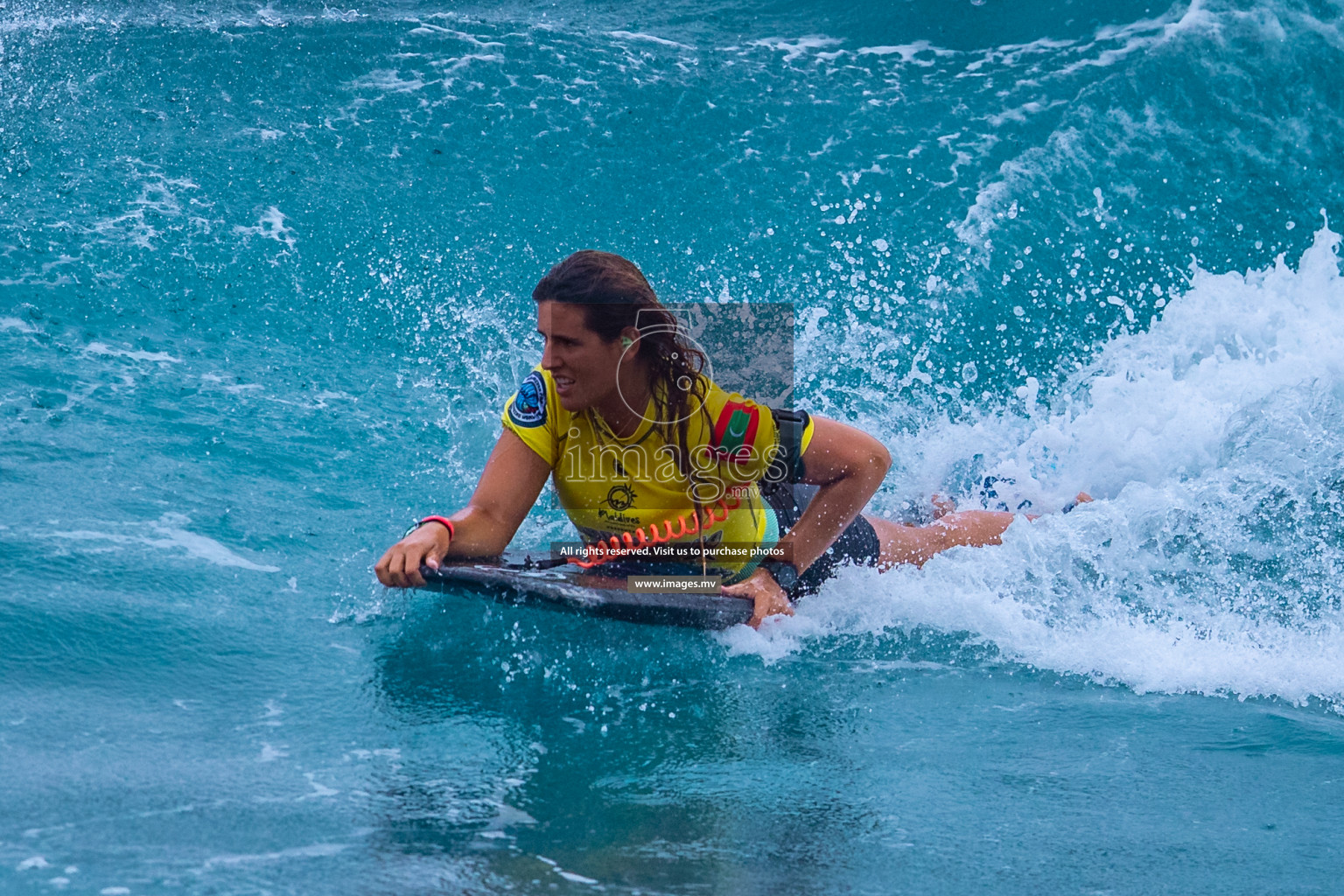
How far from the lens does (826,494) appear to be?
163 inches

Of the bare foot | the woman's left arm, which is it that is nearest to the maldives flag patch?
the woman's left arm

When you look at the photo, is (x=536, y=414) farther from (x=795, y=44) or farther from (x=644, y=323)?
(x=795, y=44)

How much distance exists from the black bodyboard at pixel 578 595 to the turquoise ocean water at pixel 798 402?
169 millimetres

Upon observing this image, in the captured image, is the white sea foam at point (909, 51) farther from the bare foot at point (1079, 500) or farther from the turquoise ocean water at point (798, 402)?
the bare foot at point (1079, 500)

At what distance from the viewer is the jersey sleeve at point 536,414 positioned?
3748 mm

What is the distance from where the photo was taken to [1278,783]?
3.45 metres

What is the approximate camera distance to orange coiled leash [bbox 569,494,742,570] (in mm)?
3994

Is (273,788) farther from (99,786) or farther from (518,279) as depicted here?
(518,279)

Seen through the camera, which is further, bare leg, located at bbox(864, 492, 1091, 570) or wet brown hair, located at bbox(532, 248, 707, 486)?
bare leg, located at bbox(864, 492, 1091, 570)

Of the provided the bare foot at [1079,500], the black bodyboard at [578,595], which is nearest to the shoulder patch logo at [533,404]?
the black bodyboard at [578,595]

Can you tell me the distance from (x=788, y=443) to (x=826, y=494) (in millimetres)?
359

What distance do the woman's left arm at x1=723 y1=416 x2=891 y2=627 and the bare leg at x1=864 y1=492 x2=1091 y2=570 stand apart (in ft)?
2.05

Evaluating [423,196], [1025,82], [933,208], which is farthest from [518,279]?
[1025,82]

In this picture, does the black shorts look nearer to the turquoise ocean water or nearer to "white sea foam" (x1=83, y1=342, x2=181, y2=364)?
the turquoise ocean water
